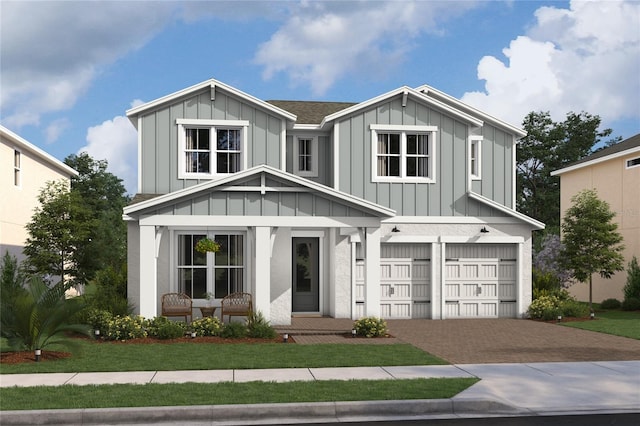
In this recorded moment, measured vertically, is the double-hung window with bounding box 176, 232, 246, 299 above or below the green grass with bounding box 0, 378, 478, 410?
above

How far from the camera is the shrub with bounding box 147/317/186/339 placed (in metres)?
16.9

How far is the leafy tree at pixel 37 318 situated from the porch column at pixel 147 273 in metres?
3.06

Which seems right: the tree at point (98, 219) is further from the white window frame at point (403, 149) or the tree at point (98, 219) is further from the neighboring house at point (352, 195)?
the white window frame at point (403, 149)

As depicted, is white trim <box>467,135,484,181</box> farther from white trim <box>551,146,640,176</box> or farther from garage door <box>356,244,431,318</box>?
white trim <box>551,146,640,176</box>

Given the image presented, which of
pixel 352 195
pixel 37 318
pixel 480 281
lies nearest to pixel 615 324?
pixel 480 281

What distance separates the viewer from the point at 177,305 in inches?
770

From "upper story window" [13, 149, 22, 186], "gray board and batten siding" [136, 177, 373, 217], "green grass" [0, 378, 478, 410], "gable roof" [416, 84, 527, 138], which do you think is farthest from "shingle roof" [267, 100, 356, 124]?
"green grass" [0, 378, 478, 410]

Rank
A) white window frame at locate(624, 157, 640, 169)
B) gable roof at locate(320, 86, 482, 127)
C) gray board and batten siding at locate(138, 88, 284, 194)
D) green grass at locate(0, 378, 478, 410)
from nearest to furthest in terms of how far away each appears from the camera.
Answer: green grass at locate(0, 378, 478, 410), gray board and batten siding at locate(138, 88, 284, 194), gable roof at locate(320, 86, 482, 127), white window frame at locate(624, 157, 640, 169)

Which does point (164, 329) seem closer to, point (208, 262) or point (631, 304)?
point (208, 262)

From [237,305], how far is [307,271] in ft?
13.8

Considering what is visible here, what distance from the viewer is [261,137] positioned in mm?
22172

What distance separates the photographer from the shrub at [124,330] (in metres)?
16.8

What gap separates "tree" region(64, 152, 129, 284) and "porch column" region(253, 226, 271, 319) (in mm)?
8153

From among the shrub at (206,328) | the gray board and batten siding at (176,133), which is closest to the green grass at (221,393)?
the shrub at (206,328)
